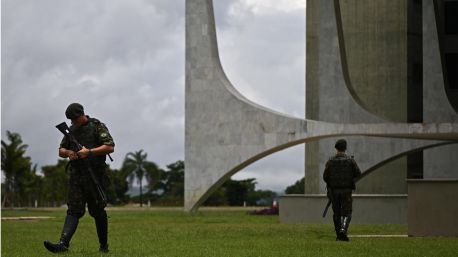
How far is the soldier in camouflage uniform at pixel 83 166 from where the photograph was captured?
10.4 m

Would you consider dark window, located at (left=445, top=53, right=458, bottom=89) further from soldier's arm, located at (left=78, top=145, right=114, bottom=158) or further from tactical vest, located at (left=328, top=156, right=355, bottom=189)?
soldier's arm, located at (left=78, top=145, right=114, bottom=158)

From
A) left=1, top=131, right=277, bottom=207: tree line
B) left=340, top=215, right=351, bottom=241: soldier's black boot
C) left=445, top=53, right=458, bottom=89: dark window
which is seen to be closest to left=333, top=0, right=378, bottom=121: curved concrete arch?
left=445, top=53, right=458, bottom=89: dark window

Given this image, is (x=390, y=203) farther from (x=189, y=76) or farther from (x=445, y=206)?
(x=189, y=76)

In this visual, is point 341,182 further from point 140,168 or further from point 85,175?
point 140,168

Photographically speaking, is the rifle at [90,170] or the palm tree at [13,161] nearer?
the rifle at [90,170]

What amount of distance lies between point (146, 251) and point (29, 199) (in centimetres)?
8731

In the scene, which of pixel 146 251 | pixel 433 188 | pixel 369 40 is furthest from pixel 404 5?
pixel 146 251

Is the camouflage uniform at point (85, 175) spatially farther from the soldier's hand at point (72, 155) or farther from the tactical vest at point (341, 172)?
the tactical vest at point (341, 172)

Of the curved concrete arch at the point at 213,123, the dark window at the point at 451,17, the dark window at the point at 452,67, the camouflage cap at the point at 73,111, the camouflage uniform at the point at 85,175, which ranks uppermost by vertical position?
the dark window at the point at 451,17

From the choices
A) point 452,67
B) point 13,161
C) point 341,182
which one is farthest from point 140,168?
point 341,182

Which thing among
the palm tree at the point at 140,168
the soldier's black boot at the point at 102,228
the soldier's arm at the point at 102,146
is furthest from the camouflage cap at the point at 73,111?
the palm tree at the point at 140,168

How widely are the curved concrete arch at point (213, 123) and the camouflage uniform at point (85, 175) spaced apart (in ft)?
79.6

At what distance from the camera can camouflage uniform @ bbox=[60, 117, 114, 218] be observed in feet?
34.4

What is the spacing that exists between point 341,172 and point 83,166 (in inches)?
196
